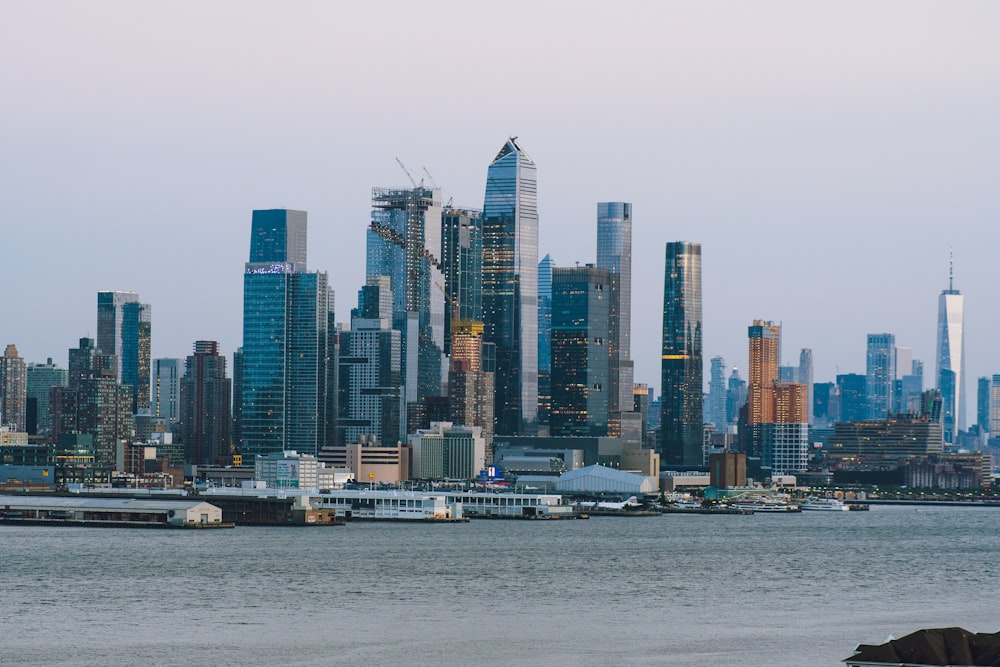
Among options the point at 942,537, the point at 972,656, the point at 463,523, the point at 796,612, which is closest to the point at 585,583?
the point at 796,612

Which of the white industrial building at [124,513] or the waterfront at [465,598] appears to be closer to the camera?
the waterfront at [465,598]

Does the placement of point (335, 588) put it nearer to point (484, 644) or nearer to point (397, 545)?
point (484, 644)

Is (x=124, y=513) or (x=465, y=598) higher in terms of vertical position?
(x=465, y=598)

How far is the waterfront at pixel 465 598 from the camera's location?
5734 centimetres

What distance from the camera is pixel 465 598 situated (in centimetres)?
7612

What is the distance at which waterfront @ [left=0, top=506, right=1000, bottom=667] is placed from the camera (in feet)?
188

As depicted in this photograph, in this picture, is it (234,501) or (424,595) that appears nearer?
(424,595)

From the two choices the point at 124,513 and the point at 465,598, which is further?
the point at 124,513

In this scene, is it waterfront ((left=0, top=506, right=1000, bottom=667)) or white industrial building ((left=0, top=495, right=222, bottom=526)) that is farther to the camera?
white industrial building ((left=0, top=495, right=222, bottom=526))

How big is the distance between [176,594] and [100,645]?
62.2ft

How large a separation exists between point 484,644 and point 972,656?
2549 cm

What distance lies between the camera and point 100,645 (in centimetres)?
5772

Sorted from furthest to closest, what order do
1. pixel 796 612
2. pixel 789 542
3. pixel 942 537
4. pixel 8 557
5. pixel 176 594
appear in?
1. pixel 942 537
2. pixel 789 542
3. pixel 8 557
4. pixel 176 594
5. pixel 796 612

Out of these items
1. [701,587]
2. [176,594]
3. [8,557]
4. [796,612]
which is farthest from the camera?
[8,557]
